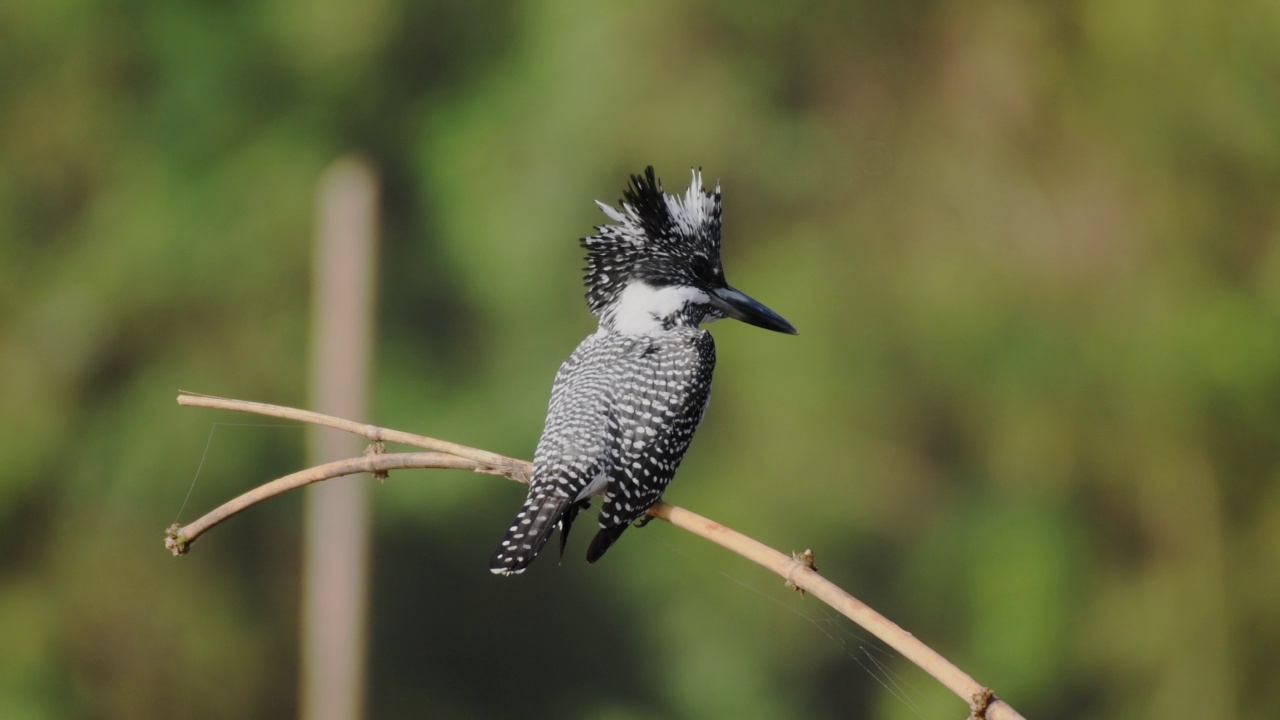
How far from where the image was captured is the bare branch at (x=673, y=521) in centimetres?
110

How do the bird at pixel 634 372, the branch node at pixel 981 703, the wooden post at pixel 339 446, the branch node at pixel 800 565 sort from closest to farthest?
1. the branch node at pixel 981 703
2. the branch node at pixel 800 565
3. the bird at pixel 634 372
4. the wooden post at pixel 339 446

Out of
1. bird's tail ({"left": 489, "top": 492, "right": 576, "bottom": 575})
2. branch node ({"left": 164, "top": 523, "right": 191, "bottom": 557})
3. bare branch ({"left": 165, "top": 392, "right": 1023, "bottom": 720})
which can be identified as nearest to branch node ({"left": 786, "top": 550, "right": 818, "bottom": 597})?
bare branch ({"left": 165, "top": 392, "right": 1023, "bottom": 720})

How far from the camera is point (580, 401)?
1884 millimetres

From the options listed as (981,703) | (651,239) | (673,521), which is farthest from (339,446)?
(981,703)

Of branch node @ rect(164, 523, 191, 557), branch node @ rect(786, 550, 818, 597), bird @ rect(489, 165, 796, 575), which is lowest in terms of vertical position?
branch node @ rect(164, 523, 191, 557)

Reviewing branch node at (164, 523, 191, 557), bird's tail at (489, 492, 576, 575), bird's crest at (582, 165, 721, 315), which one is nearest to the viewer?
branch node at (164, 523, 191, 557)

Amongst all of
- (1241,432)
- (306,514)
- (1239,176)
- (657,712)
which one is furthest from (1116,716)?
(306,514)

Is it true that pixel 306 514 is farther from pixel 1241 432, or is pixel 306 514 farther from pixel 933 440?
pixel 1241 432

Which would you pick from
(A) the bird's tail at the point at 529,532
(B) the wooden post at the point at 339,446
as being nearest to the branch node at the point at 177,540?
(A) the bird's tail at the point at 529,532

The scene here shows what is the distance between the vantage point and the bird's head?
2137 mm

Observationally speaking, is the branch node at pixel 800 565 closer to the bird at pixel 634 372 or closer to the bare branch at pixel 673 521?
the bare branch at pixel 673 521

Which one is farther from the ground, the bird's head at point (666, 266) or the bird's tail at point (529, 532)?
the bird's head at point (666, 266)

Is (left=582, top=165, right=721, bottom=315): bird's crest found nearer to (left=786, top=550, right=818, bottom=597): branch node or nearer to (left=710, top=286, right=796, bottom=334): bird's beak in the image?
(left=710, top=286, right=796, bottom=334): bird's beak

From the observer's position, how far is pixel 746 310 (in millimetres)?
2154
